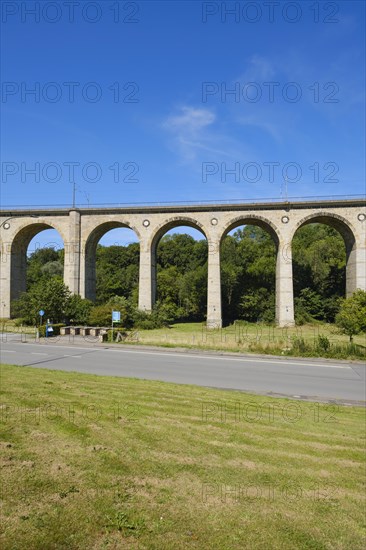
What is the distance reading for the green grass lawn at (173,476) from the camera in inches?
Result: 133

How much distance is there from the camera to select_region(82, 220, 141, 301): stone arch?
39.4 metres

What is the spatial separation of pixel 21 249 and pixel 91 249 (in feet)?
28.9

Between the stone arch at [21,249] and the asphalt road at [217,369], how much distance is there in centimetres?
2343

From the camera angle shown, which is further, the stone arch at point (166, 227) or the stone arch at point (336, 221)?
the stone arch at point (166, 227)

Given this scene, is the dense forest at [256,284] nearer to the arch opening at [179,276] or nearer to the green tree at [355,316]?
the arch opening at [179,276]

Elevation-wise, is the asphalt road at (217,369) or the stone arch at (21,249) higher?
the stone arch at (21,249)

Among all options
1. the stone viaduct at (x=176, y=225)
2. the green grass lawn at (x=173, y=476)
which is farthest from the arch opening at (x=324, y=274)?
the green grass lawn at (x=173, y=476)

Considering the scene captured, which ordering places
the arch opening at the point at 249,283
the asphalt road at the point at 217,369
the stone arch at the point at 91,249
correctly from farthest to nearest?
the arch opening at the point at 249,283 → the stone arch at the point at 91,249 → the asphalt road at the point at 217,369

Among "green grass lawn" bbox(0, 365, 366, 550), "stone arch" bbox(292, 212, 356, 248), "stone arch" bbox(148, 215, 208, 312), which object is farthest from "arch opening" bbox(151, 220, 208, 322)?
"green grass lawn" bbox(0, 365, 366, 550)

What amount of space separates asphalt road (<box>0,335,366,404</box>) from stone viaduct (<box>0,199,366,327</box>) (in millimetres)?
19236

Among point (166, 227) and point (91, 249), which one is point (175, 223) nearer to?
point (166, 227)

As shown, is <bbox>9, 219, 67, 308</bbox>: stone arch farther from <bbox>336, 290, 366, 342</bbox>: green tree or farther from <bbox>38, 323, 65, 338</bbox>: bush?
<bbox>336, 290, 366, 342</bbox>: green tree

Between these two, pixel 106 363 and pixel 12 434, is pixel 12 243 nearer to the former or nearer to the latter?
pixel 106 363

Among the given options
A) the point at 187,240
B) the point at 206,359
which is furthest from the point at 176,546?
the point at 187,240
